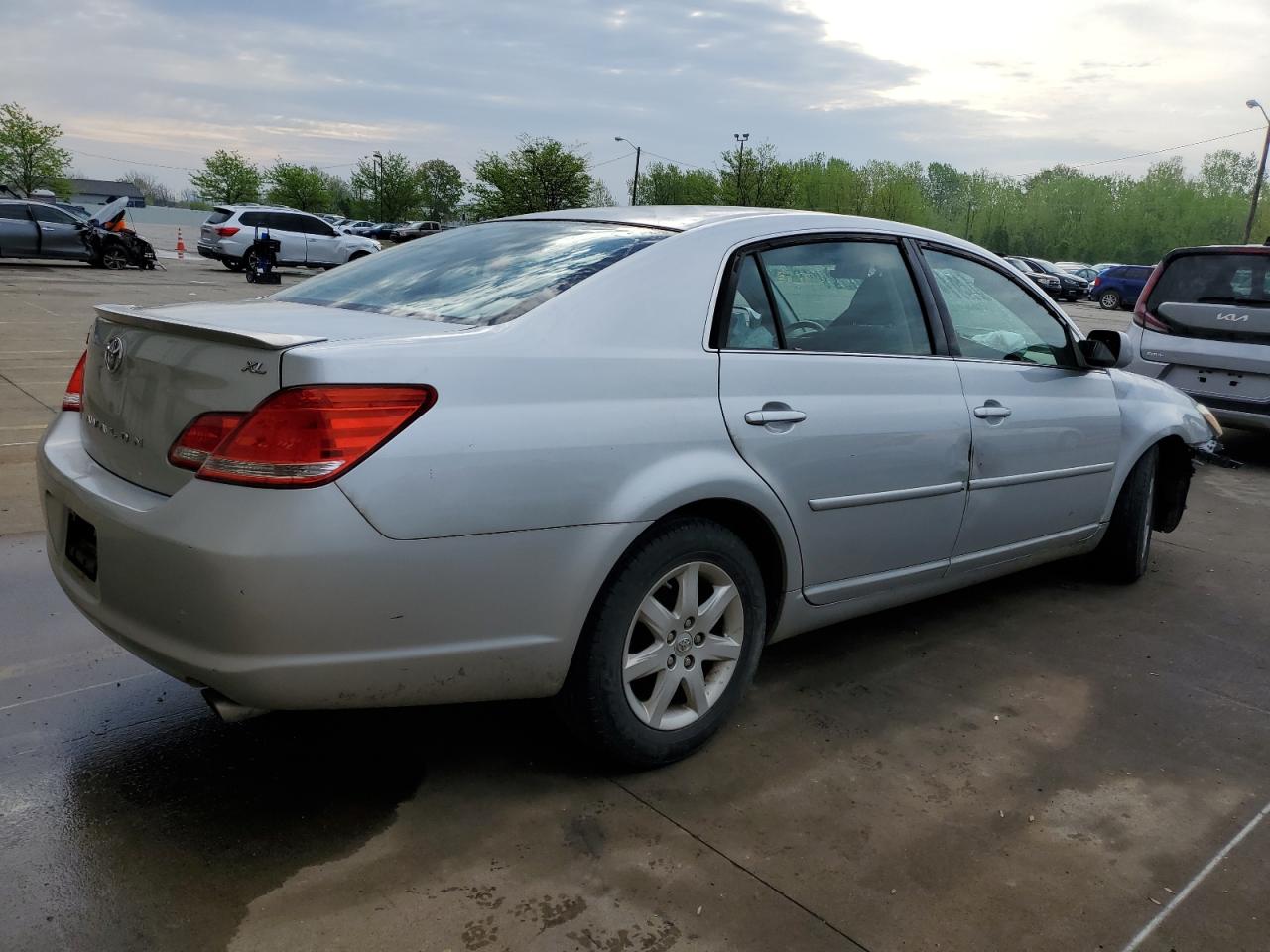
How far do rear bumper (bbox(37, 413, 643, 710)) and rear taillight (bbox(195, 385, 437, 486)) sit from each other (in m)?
0.04

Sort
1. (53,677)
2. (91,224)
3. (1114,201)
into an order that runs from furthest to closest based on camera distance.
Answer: (1114,201) → (91,224) → (53,677)

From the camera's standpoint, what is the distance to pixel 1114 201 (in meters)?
96.4

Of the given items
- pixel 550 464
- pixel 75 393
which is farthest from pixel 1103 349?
pixel 75 393

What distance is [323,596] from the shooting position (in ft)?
7.27

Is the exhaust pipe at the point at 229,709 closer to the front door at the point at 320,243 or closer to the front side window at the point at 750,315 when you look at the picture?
the front side window at the point at 750,315

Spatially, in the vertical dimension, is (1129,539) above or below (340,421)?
below

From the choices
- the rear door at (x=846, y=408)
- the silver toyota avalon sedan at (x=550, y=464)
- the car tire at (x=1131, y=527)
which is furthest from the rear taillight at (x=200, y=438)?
the car tire at (x=1131, y=527)

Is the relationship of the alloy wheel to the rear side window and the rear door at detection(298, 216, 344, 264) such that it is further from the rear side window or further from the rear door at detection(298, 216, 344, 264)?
the rear door at detection(298, 216, 344, 264)

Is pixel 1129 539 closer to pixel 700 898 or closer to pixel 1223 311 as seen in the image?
pixel 700 898

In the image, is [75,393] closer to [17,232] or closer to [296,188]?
[17,232]

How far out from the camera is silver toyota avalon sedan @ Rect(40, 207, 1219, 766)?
2244 millimetres


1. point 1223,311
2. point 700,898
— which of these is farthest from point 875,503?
point 1223,311

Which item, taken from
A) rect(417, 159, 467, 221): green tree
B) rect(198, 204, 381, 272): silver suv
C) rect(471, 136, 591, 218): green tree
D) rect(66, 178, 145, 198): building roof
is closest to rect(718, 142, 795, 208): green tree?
rect(471, 136, 591, 218): green tree

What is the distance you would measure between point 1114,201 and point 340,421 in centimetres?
10764
